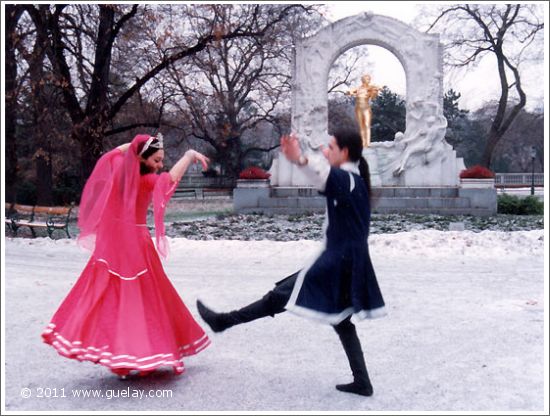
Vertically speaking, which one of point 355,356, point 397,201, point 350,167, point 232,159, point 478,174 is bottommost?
point 355,356

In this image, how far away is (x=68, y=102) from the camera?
1608 centimetres

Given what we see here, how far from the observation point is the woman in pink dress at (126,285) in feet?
13.1

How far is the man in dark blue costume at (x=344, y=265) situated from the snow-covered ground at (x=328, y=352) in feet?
1.72

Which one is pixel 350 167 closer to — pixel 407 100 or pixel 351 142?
pixel 351 142

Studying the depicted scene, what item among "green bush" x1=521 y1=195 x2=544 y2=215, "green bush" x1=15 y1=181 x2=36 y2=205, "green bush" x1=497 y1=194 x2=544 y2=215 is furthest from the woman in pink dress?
"green bush" x1=15 y1=181 x2=36 y2=205

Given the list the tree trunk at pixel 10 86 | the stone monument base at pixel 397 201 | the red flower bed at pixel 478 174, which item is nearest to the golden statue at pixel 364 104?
the stone monument base at pixel 397 201

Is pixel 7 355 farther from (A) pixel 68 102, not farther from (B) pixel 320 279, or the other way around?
(A) pixel 68 102

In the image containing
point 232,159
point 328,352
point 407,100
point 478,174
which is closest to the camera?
point 328,352

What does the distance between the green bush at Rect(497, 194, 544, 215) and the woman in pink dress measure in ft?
54.7

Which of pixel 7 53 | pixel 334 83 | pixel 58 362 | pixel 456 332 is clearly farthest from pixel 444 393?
pixel 334 83

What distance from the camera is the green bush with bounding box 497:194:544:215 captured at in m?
19.2

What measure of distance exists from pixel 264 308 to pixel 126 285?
93 cm

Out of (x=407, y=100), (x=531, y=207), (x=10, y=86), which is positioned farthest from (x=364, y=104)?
(x=10, y=86)

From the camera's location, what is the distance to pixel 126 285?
4188 millimetres
